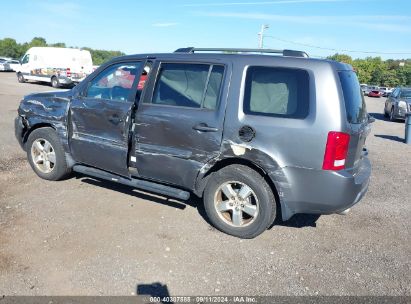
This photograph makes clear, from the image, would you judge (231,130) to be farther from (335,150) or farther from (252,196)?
(335,150)

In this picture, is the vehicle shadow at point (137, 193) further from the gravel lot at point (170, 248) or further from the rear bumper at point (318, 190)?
the rear bumper at point (318, 190)

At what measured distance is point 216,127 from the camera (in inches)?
157

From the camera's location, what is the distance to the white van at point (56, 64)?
76.7ft

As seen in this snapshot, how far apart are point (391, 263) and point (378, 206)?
168cm

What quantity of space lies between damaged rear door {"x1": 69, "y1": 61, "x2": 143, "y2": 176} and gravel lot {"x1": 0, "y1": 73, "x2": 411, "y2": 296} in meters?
0.55

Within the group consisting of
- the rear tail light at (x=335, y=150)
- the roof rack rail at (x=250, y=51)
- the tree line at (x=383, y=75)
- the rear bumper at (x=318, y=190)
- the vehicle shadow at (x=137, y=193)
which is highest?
the tree line at (x=383, y=75)

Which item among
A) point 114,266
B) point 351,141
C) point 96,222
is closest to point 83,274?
point 114,266

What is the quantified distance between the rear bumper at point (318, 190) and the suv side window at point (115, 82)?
2209 millimetres

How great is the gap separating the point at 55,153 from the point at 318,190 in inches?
138

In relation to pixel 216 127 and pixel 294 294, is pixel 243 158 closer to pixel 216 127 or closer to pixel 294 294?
pixel 216 127

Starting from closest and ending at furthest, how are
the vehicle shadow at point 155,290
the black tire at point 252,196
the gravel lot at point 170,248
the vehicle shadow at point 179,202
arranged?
the vehicle shadow at point 155,290
the gravel lot at point 170,248
the black tire at point 252,196
the vehicle shadow at point 179,202

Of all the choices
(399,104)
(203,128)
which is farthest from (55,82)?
(203,128)

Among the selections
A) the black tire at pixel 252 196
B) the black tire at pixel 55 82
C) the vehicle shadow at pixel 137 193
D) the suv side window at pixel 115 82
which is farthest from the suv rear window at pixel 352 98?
the black tire at pixel 55 82

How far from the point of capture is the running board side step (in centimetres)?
430
